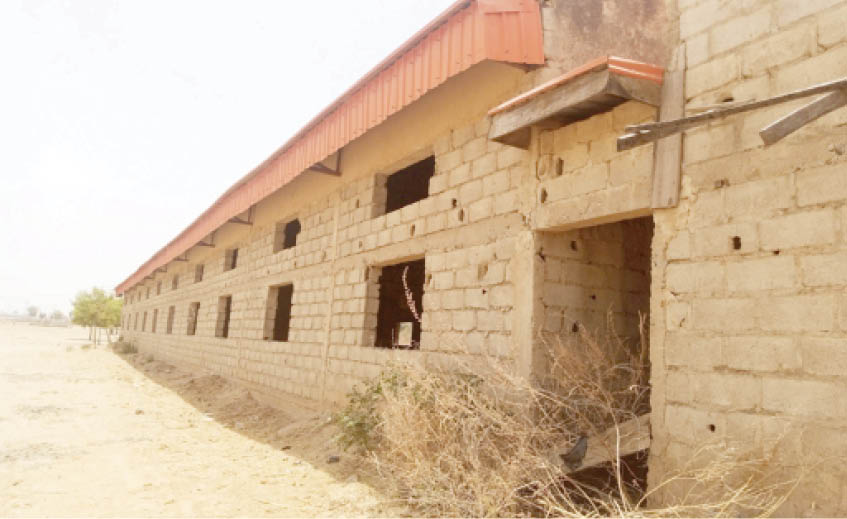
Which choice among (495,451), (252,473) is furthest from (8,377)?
(495,451)

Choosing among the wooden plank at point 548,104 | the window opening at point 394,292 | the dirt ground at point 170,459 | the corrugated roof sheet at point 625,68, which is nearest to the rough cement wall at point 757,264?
the corrugated roof sheet at point 625,68

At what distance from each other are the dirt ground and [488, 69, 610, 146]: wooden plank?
298 cm

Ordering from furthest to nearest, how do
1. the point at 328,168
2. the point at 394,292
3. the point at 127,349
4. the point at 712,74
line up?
the point at 127,349
the point at 394,292
the point at 328,168
the point at 712,74

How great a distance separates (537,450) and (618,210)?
1.72 m

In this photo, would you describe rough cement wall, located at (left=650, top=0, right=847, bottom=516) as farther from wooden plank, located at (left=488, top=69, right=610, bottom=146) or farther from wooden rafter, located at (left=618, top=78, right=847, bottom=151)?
wooden plank, located at (left=488, top=69, right=610, bottom=146)

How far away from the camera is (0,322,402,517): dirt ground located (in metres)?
4.30

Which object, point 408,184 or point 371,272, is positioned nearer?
point 371,272

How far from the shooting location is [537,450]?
12.3 feet

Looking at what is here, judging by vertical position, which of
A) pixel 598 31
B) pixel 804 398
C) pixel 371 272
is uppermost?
pixel 598 31

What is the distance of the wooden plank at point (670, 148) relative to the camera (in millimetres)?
3594

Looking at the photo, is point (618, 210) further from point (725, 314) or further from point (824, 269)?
point (824, 269)

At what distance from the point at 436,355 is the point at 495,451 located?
189cm

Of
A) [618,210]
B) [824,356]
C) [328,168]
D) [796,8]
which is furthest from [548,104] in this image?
[328,168]

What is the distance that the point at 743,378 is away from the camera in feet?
10.4
